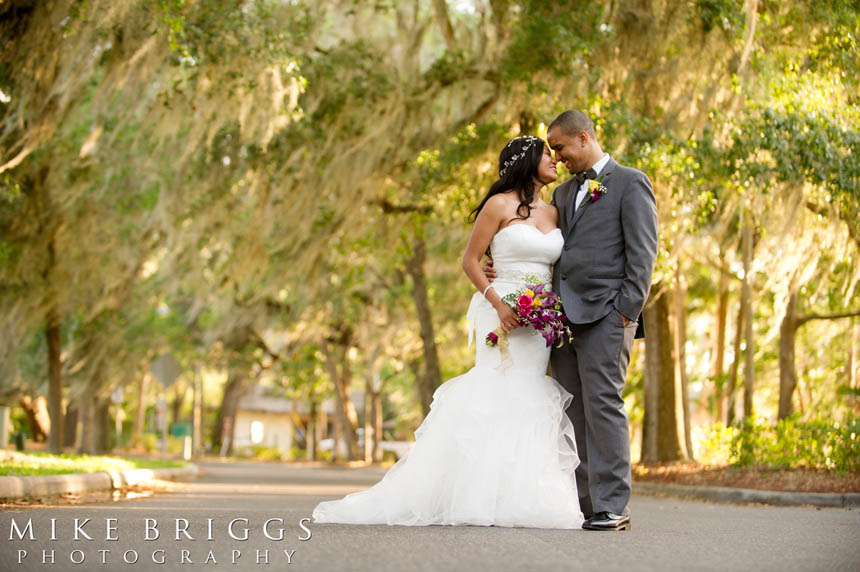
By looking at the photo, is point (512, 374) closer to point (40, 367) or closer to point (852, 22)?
point (852, 22)

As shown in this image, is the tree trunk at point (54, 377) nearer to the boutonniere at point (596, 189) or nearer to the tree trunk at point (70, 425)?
the boutonniere at point (596, 189)

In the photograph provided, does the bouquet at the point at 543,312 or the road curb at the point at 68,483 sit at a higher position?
the bouquet at the point at 543,312

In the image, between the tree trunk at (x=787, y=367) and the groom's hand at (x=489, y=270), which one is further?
the tree trunk at (x=787, y=367)

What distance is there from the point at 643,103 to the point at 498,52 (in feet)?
7.23

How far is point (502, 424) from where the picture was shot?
5391mm

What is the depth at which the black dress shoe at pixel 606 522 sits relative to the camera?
4.95 meters

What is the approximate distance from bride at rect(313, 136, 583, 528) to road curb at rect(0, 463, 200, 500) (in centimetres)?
289

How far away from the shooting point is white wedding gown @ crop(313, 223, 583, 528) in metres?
5.12

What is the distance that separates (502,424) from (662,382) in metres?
8.30

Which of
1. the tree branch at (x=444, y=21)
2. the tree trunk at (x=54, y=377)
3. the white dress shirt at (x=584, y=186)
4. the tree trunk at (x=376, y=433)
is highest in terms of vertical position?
the tree branch at (x=444, y=21)

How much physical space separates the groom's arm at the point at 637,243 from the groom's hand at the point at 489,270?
792mm

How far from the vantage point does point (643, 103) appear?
1170 cm

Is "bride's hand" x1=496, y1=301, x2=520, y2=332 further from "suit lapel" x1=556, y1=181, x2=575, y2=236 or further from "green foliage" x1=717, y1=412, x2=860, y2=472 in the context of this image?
"green foliage" x1=717, y1=412, x2=860, y2=472

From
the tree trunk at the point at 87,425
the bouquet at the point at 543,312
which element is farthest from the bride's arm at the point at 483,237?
the tree trunk at the point at 87,425
